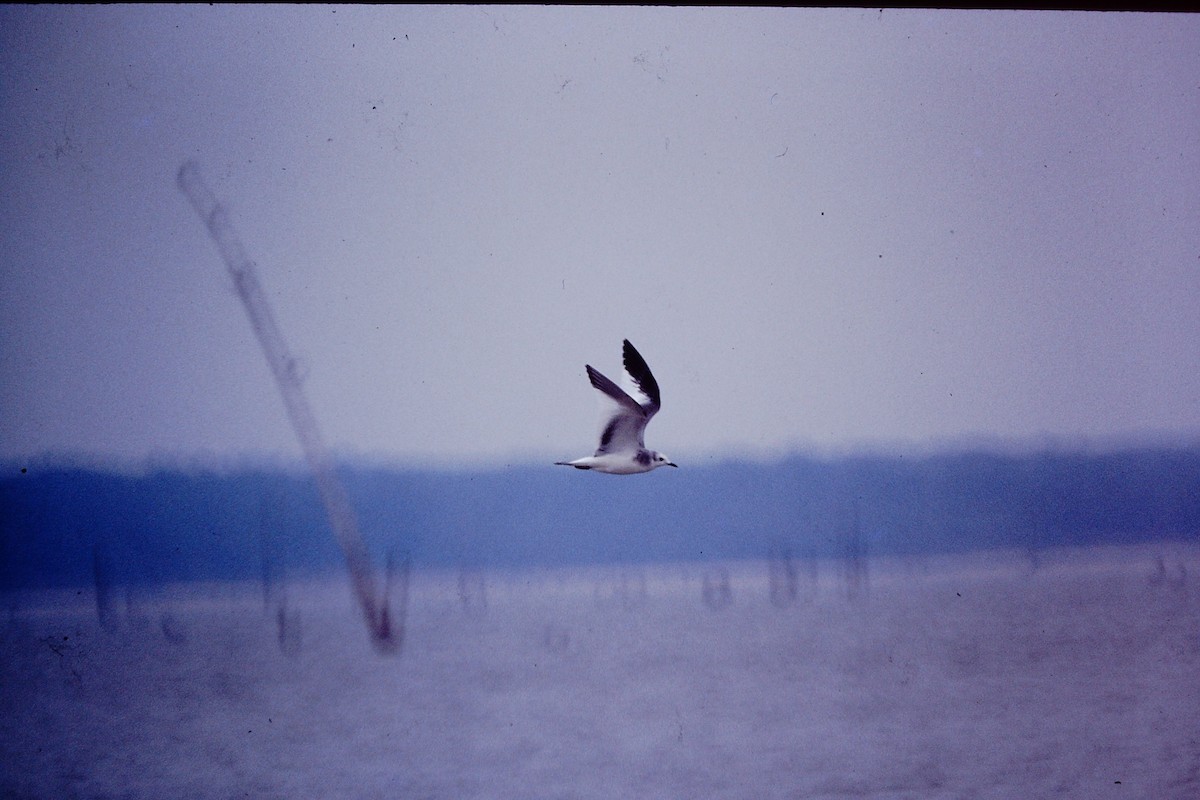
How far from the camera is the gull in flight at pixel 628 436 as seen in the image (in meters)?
2.06

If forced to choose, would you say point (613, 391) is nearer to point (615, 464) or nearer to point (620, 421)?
point (620, 421)

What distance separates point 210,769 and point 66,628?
475 millimetres

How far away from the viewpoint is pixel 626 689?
83.9 inches

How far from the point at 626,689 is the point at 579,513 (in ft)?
1.47

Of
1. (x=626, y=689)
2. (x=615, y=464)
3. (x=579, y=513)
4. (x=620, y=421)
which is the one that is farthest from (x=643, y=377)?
(x=626, y=689)

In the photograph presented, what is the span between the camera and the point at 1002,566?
2264 mm

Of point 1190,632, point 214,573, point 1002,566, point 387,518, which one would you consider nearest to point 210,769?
point 214,573

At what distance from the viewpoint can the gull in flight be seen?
206cm

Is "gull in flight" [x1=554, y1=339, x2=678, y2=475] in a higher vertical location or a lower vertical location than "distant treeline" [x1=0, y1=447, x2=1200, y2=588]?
higher

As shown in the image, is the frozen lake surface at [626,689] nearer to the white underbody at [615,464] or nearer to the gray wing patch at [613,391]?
the white underbody at [615,464]

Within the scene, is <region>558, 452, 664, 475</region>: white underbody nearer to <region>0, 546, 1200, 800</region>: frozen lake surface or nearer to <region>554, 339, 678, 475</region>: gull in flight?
<region>554, 339, 678, 475</region>: gull in flight

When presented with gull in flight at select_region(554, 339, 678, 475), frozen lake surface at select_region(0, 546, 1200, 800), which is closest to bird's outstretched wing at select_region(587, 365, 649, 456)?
gull in flight at select_region(554, 339, 678, 475)

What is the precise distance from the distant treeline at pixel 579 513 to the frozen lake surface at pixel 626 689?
0.20 feet

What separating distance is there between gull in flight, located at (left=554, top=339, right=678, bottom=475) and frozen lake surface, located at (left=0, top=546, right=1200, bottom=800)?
275mm
